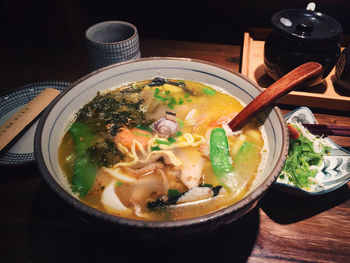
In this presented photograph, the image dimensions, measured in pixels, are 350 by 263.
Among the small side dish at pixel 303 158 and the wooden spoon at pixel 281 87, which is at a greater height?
the wooden spoon at pixel 281 87

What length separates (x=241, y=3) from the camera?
3.20 metres

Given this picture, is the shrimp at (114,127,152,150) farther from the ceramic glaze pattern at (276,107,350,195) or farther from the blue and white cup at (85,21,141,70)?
the ceramic glaze pattern at (276,107,350,195)

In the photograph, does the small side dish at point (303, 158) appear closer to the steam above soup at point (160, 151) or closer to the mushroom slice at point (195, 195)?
the steam above soup at point (160, 151)

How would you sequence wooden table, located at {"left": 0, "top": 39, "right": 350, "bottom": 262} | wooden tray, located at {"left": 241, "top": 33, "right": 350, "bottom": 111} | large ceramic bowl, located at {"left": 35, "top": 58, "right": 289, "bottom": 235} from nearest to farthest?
1. large ceramic bowl, located at {"left": 35, "top": 58, "right": 289, "bottom": 235}
2. wooden table, located at {"left": 0, "top": 39, "right": 350, "bottom": 262}
3. wooden tray, located at {"left": 241, "top": 33, "right": 350, "bottom": 111}

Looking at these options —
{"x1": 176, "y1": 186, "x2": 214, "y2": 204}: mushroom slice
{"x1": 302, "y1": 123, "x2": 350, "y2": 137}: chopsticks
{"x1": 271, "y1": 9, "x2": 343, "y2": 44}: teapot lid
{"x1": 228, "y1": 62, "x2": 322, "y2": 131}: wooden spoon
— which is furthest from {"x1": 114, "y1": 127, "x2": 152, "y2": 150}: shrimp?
{"x1": 271, "y1": 9, "x2": 343, "y2": 44}: teapot lid

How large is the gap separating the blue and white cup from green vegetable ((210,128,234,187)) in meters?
1.02

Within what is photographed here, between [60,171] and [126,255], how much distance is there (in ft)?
1.87

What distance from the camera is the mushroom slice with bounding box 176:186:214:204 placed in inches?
54.4

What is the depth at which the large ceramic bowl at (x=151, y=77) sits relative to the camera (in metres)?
1.02

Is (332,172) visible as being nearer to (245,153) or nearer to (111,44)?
(245,153)

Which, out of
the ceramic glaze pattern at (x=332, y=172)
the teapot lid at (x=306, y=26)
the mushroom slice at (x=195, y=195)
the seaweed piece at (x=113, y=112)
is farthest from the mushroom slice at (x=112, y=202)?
the teapot lid at (x=306, y=26)

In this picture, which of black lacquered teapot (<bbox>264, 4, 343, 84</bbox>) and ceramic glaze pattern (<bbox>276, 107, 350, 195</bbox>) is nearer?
ceramic glaze pattern (<bbox>276, 107, 350, 195</bbox>)

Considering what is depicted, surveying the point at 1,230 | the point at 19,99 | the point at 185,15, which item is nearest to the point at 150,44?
the point at 185,15

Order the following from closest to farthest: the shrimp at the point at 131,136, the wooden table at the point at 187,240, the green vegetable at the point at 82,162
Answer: the wooden table at the point at 187,240 < the green vegetable at the point at 82,162 < the shrimp at the point at 131,136
